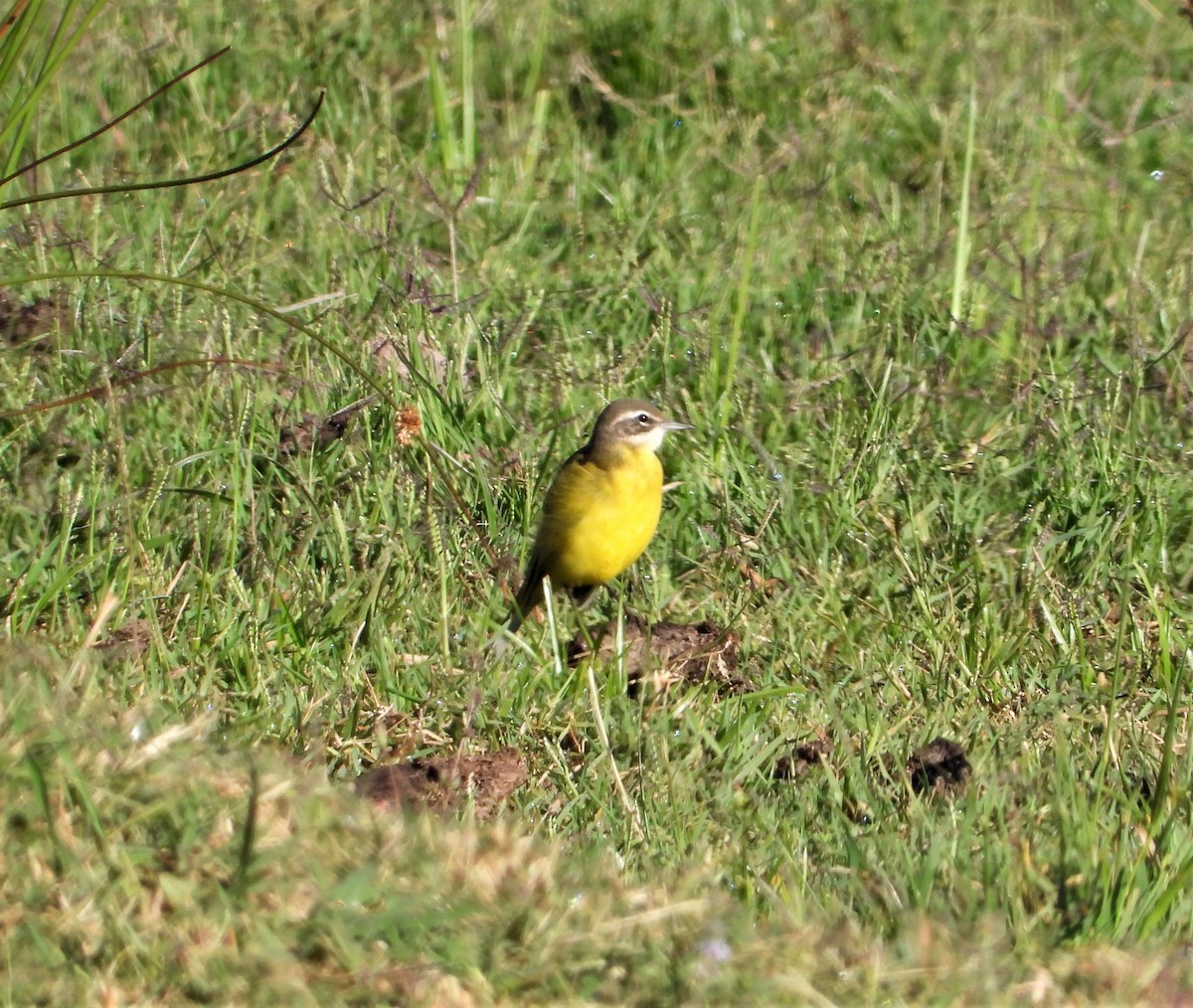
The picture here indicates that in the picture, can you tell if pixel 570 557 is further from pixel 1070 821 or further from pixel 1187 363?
pixel 1187 363

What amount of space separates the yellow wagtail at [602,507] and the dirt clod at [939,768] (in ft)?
3.68

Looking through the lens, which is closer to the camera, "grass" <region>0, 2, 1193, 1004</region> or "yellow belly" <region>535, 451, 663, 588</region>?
"grass" <region>0, 2, 1193, 1004</region>

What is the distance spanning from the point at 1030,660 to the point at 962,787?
2.72 feet

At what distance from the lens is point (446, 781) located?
415 centimetres

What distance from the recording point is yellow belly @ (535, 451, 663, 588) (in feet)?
16.7

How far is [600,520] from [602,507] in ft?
0.12

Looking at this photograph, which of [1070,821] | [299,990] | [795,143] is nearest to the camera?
[299,990]

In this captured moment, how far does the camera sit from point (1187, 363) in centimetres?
619

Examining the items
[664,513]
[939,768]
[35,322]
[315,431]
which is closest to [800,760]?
[939,768]

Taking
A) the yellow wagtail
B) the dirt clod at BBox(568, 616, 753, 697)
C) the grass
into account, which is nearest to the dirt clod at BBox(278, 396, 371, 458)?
the grass

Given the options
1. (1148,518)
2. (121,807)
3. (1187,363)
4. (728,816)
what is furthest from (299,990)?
(1187,363)

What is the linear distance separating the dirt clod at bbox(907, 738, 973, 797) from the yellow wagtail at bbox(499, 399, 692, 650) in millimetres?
1121

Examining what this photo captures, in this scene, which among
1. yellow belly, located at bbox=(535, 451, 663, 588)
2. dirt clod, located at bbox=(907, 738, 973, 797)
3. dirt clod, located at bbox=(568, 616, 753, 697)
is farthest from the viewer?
yellow belly, located at bbox=(535, 451, 663, 588)

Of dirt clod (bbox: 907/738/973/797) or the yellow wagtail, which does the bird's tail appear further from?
dirt clod (bbox: 907/738/973/797)
